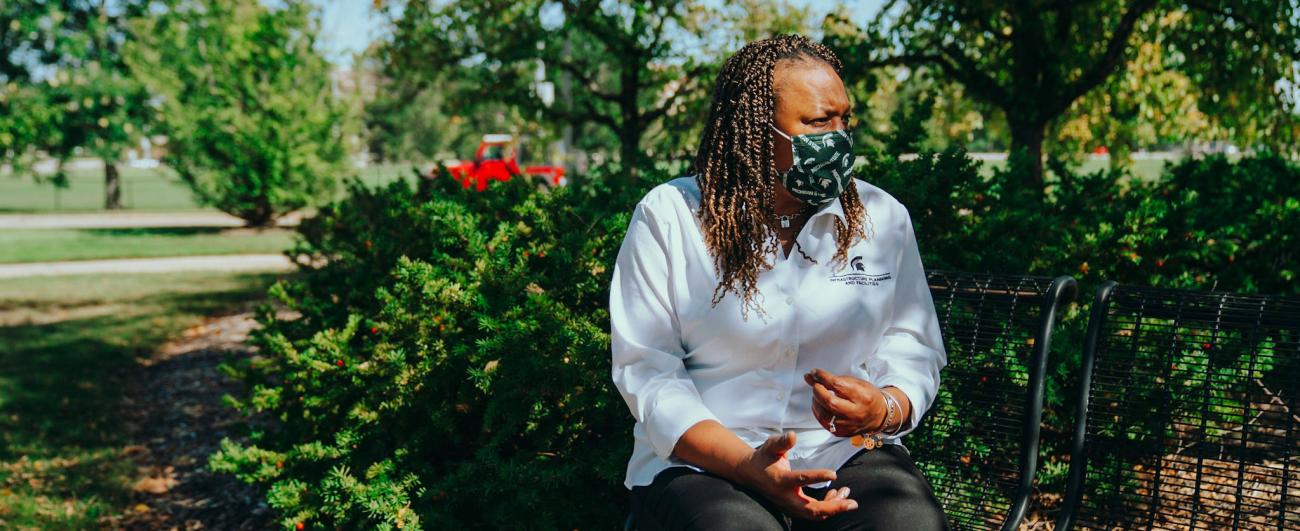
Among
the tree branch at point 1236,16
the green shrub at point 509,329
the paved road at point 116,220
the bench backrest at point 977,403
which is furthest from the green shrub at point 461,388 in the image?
the paved road at point 116,220

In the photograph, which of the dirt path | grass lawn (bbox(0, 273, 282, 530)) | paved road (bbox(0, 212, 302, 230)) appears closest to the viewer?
the dirt path

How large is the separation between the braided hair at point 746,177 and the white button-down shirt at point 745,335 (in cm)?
3

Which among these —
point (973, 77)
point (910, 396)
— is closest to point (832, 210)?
point (910, 396)

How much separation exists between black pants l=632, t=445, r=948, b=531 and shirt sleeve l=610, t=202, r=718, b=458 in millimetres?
98

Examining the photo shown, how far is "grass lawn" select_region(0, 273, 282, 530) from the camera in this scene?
5125 mm

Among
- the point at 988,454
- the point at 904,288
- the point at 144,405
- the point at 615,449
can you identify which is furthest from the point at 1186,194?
the point at 144,405

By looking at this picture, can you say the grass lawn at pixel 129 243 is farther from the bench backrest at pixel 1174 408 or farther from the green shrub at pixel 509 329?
the bench backrest at pixel 1174 408

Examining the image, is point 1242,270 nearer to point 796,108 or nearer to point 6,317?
point 796,108

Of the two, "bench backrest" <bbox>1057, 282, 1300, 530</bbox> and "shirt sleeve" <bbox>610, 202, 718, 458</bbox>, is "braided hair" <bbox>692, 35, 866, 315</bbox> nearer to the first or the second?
"shirt sleeve" <bbox>610, 202, 718, 458</bbox>

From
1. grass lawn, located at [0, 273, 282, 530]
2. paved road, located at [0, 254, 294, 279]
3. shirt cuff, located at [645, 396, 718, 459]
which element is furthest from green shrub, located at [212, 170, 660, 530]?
paved road, located at [0, 254, 294, 279]

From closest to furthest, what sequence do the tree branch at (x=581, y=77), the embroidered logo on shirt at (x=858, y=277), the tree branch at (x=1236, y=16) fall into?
the embroidered logo on shirt at (x=858, y=277) < the tree branch at (x=1236, y=16) < the tree branch at (x=581, y=77)

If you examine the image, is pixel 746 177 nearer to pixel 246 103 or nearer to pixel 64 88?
pixel 246 103

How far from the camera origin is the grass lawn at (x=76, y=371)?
5.12 meters

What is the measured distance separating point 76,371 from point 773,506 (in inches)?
290
